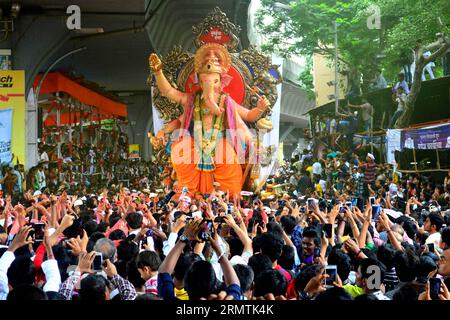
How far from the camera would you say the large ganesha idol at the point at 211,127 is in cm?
2234

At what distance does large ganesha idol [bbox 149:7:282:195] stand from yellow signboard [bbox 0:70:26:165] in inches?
158

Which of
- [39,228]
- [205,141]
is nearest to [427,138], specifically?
[205,141]

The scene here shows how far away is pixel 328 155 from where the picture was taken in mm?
24969

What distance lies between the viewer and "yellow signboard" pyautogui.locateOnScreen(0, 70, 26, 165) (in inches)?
792

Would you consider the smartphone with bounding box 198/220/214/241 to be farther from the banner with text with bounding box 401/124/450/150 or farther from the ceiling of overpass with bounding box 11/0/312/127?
the ceiling of overpass with bounding box 11/0/312/127

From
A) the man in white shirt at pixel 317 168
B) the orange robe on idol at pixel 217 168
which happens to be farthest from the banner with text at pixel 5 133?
the man in white shirt at pixel 317 168

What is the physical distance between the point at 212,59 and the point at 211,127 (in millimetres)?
1807

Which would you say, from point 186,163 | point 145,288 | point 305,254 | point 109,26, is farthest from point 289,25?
point 145,288

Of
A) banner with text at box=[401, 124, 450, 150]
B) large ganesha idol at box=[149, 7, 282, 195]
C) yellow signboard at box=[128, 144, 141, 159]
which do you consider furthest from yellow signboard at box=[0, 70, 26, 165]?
yellow signboard at box=[128, 144, 141, 159]

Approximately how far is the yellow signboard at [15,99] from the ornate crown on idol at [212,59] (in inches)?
189

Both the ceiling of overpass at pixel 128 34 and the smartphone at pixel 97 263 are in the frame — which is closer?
the smartphone at pixel 97 263

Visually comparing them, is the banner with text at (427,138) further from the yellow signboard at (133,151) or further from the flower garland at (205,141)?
the yellow signboard at (133,151)
